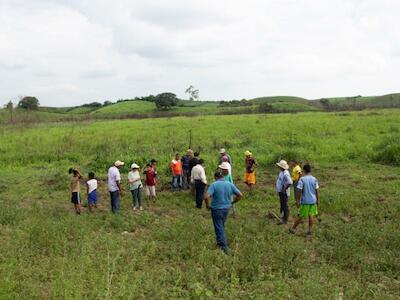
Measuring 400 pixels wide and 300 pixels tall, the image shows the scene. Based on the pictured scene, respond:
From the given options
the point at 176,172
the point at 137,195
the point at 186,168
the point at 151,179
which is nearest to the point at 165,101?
the point at 186,168

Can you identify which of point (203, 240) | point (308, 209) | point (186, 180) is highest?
point (308, 209)

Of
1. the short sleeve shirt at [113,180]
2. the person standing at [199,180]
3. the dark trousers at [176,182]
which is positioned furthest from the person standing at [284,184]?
the dark trousers at [176,182]

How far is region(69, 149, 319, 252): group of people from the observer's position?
30.6 ft

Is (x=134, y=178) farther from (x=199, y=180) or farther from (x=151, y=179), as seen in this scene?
(x=199, y=180)

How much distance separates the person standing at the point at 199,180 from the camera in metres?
13.9

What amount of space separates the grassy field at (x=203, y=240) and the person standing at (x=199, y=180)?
39 cm

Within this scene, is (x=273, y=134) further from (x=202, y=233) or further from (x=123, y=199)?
(x=202, y=233)

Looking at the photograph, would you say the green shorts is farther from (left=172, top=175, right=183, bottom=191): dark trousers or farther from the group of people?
(left=172, top=175, right=183, bottom=191): dark trousers

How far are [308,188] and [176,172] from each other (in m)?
6.42

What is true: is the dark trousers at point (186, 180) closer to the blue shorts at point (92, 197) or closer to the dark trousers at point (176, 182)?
the dark trousers at point (176, 182)

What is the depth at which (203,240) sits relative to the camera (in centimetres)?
979

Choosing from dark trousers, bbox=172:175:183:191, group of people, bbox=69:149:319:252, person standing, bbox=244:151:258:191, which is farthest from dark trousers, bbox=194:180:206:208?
dark trousers, bbox=172:175:183:191

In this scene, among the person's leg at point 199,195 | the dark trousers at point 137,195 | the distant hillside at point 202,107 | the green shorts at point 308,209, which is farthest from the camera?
the distant hillside at point 202,107

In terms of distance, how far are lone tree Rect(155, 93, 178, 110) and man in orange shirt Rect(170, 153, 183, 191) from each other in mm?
65832
